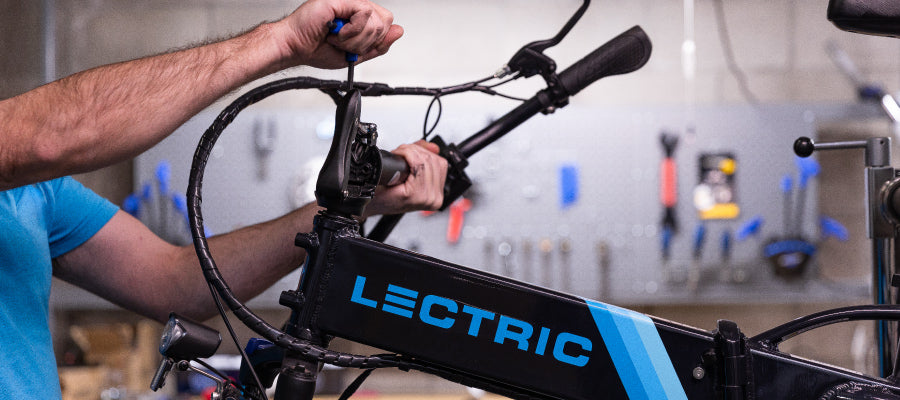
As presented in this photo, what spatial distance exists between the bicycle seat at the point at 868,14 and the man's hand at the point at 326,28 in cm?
42

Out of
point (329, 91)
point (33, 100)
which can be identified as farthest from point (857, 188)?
point (33, 100)

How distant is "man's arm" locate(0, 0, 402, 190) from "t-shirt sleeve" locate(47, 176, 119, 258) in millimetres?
401

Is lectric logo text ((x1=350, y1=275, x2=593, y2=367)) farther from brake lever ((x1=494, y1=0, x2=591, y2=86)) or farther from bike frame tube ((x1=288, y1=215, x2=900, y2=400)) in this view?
brake lever ((x1=494, y1=0, x2=591, y2=86))

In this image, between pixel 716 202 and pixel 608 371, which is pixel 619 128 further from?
pixel 608 371

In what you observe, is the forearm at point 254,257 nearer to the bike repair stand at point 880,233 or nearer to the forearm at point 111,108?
the forearm at point 111,108

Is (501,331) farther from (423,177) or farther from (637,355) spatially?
(423,177)

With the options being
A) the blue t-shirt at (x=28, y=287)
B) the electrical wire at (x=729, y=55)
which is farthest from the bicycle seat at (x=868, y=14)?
the electrical wire at (x=729, y=55)

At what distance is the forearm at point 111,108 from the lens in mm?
613

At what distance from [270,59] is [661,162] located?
236 cm

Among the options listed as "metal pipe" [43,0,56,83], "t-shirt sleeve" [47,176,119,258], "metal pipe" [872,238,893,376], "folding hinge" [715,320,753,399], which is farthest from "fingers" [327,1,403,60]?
"metal pipe" [43,0,56,83]

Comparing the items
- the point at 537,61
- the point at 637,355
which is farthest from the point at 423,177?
the point at 637,355

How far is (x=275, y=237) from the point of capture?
97 cm

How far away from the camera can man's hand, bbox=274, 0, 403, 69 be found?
67cm

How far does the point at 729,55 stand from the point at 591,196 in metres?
0.92
